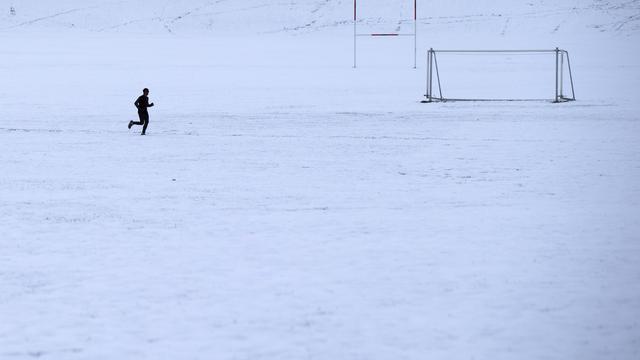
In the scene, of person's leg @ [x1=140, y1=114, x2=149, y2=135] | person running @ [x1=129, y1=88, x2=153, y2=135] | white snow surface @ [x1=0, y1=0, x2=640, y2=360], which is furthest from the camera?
person's leg @ [x1=140, y1=114, x2=149, y2=135]

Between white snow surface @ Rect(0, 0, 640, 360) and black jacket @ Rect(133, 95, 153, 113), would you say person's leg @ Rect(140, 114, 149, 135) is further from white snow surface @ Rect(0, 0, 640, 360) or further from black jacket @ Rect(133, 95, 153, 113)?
white snow surface @ Rect(0, 0, 640, 360)

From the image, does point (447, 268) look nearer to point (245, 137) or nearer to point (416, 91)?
point (245, 137)

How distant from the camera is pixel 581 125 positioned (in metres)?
21.6

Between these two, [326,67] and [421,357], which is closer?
[421,357]

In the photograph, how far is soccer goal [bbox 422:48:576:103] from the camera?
99.5 feet

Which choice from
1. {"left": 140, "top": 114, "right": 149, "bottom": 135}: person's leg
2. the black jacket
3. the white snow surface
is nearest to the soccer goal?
the white snow surface

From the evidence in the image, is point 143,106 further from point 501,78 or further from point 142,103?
point 501,78

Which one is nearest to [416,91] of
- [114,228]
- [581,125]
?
[581,125]

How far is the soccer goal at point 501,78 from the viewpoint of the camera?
3031 centimetres

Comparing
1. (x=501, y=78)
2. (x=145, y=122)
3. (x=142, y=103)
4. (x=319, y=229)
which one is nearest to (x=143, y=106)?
(x=142, y=103)

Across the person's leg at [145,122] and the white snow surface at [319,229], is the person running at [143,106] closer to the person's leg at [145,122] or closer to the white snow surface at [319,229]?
the person's leg at [145,122]

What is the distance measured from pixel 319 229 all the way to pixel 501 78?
3189 centimetres

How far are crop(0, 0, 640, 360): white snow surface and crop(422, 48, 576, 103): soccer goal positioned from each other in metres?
2.29

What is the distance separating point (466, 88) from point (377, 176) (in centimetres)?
2223
